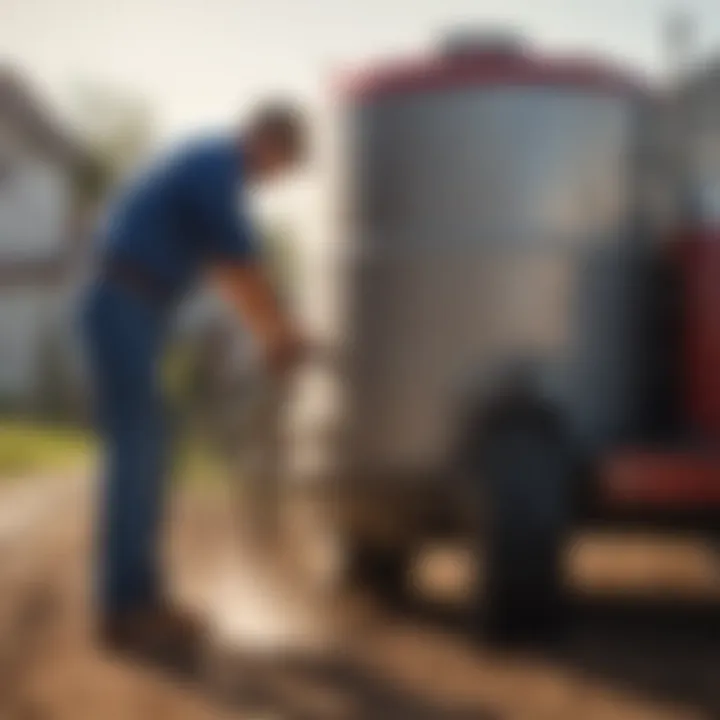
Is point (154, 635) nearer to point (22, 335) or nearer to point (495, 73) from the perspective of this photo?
point (22, 335)

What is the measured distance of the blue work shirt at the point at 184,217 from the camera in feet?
6.16

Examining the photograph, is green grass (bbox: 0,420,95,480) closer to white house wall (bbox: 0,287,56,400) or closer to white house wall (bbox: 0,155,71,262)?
white house wall (bbox: 0,287,56,400)

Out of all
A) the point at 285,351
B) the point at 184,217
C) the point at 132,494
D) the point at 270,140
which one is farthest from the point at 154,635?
the point at 270,140

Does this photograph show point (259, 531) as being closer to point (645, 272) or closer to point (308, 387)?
point (308, 387)

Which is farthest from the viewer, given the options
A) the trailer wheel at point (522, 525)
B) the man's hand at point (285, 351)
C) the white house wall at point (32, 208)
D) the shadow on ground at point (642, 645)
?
the white house wall at point (32, 208)

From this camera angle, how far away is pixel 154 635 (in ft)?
6.16

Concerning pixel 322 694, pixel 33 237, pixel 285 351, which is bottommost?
pixel 322 694

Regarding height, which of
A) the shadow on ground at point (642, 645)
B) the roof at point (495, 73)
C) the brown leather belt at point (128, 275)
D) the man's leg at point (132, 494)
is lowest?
the shadow on ground at point (642, 645)

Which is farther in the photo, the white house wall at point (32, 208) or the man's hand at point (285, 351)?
the white house wall at point (32, 208)

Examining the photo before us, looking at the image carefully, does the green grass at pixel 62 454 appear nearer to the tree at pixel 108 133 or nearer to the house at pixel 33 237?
the house at pixel 33 237

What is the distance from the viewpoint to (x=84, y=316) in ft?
6.24

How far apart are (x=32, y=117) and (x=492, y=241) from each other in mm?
674

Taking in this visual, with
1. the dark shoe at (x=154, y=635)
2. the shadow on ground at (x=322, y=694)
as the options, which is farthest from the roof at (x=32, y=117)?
the shadow on ground at (x=322, y=694)

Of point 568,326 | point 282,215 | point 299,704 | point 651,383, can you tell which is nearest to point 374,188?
point 282,215
